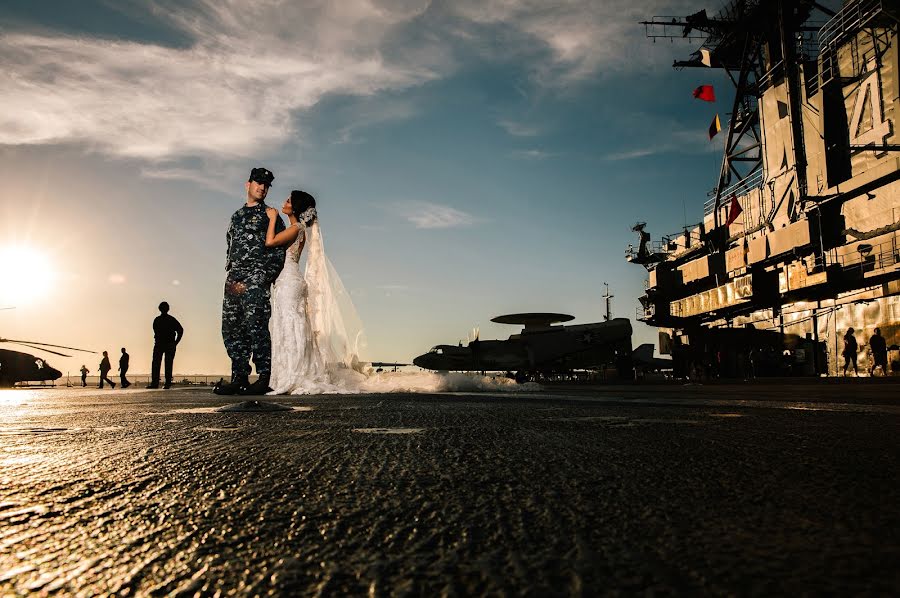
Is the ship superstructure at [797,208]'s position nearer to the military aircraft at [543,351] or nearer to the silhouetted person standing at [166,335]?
the military aircraft at [543,351]

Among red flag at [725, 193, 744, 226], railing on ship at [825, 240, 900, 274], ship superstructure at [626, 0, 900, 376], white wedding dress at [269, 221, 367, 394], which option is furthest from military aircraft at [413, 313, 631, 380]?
white wedding dress at [269, 221, 367, 394]

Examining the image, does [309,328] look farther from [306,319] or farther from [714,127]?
[714,127]

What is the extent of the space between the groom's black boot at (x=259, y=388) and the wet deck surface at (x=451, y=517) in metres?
5.46

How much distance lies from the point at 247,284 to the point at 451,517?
667 centimetres

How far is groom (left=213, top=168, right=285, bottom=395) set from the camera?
708 cm

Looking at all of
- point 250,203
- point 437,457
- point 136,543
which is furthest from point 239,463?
point 250,203

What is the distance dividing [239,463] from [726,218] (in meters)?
39.3

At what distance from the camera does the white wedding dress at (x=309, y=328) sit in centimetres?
820

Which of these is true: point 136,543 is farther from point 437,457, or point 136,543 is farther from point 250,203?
point 250,203

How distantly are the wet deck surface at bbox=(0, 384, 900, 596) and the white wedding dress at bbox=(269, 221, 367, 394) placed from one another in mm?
6255

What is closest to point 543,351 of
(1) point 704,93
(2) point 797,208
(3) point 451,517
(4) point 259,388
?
(2) point 797,208

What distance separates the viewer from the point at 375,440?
211cm

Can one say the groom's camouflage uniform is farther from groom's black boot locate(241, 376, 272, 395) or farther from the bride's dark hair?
the bride's dark hair

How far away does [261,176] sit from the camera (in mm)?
7191
